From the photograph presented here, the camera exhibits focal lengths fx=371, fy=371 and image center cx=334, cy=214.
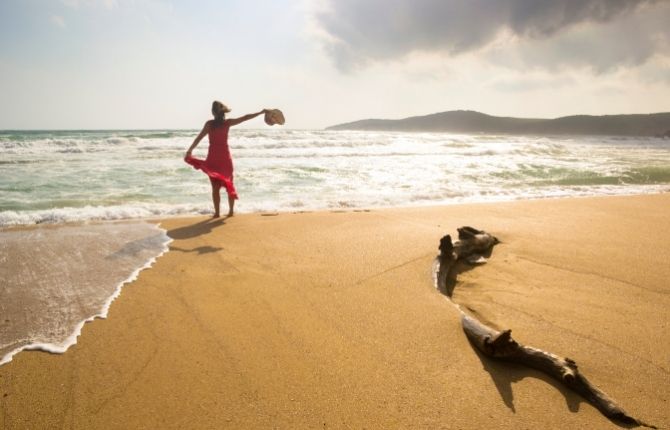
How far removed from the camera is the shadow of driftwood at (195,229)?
4.72 m

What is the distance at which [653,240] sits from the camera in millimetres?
4430

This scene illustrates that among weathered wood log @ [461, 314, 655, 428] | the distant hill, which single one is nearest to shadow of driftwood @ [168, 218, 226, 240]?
weathered wood log @ [461, 314, 655, 428]

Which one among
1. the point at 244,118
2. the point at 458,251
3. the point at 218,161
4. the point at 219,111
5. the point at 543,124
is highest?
the point at 543,124

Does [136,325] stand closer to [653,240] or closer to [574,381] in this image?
[574,381]

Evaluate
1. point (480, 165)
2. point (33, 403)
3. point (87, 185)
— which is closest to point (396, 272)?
point (33, 403)

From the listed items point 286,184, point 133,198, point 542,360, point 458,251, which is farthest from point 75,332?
point 286,184

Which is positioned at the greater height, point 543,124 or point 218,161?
point 543,124

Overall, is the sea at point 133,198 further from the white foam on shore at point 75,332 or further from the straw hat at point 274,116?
the straw hat at point 274,116

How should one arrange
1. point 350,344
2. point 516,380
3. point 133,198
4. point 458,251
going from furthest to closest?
1. point 133,198
2. point 458,251
3. point 350,344
4. point 516,380

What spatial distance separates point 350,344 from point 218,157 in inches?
180

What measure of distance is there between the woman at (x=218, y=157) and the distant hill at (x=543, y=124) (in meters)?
77.5

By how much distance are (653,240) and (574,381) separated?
367 cm

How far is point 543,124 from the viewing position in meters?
87.4

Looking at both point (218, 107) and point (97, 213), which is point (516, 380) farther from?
point (97, 213)
